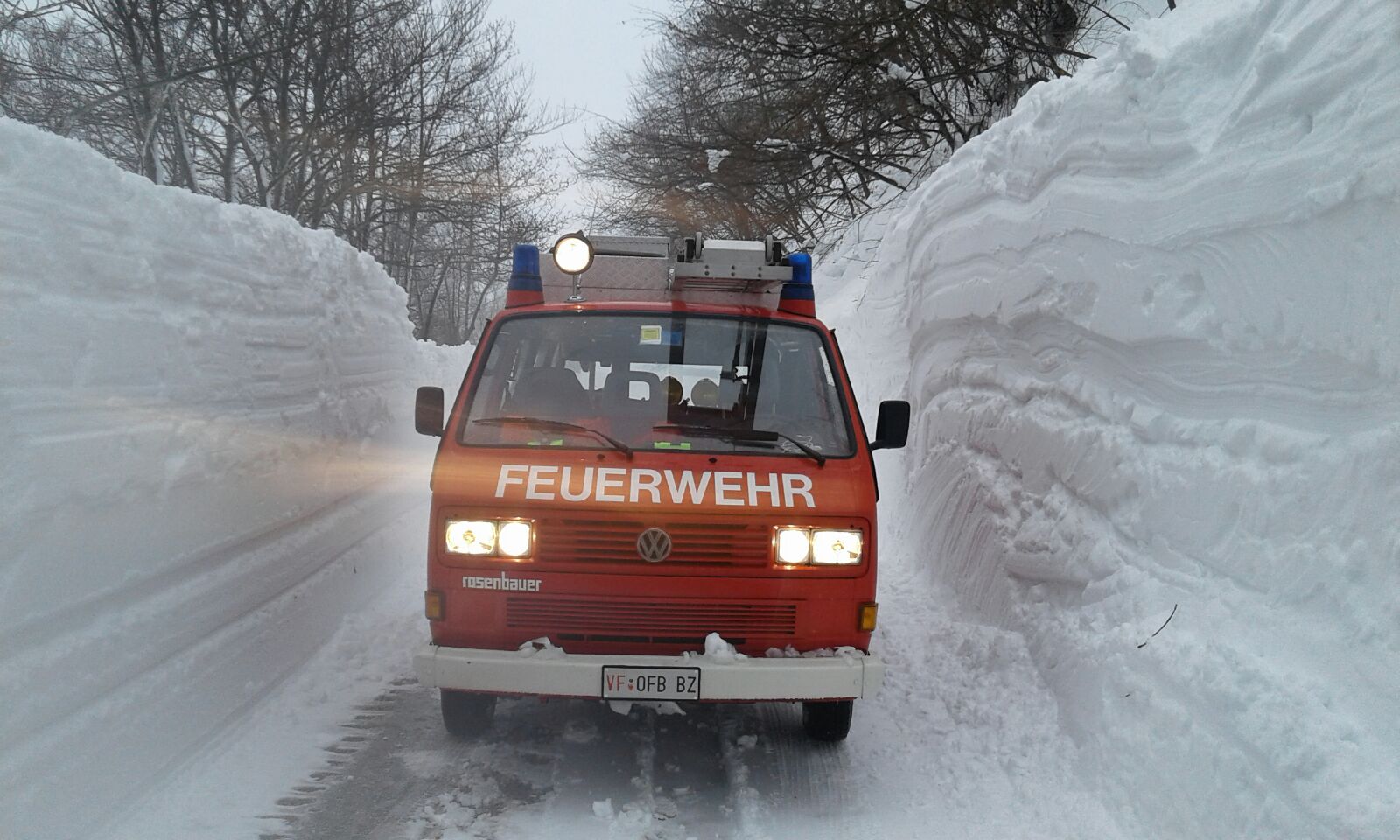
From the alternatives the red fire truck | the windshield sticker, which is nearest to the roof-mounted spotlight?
the red fire truck

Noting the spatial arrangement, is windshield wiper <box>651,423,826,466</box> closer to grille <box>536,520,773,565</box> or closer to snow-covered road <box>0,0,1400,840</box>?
grille <box>536,520,773,565</box>

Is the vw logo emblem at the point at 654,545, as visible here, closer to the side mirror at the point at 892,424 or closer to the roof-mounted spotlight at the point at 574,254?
the side mirror at the point at 892,424

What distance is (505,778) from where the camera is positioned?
4.21 metres

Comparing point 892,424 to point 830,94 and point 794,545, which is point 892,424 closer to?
point 794,545

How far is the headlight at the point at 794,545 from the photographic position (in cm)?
409

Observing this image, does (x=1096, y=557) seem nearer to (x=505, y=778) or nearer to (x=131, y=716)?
(x=505, y=778)

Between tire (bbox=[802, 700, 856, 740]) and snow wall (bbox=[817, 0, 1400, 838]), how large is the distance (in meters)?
0.99

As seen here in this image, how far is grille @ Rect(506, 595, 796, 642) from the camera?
13.2ft

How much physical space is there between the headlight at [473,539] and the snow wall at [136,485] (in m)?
1.33

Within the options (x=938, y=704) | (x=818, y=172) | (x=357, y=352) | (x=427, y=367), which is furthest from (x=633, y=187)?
(x=938, y=704)

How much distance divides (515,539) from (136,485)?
1.61 metres

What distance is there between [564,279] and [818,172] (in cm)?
1368

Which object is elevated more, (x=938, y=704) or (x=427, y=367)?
(x=427, y=367)

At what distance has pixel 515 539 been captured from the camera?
4055mm
